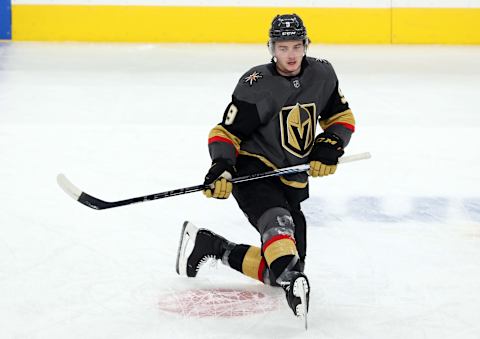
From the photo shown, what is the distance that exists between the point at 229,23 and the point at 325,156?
620cm

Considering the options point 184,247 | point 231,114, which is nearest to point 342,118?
point 231,114

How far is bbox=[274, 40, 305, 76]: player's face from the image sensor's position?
263cm

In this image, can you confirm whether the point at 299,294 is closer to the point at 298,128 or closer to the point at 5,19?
the point at 298,128

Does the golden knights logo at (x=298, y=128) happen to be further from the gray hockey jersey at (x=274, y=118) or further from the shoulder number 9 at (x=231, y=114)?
the shoulder number 9 at (x=231, y=114)

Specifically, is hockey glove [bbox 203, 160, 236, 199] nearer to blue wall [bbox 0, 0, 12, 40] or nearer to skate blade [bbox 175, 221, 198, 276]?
skate blade [bbox 175, 221, 198, 276]

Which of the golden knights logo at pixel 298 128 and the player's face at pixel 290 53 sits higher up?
the player's face at pixel 290 53

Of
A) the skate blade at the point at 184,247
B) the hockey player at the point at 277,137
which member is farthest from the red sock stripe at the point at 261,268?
the skate blade at the point at 184,247

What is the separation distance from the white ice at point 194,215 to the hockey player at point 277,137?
241mm

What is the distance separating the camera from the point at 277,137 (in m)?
2.67

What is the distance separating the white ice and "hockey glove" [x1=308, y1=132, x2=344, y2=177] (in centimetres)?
35

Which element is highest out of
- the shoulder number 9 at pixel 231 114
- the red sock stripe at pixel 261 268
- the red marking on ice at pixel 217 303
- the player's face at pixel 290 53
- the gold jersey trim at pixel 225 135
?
the player's face at pixel 290 53

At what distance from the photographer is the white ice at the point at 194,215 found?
2533 mm

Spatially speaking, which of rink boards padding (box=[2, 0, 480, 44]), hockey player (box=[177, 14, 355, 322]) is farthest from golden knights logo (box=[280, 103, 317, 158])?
rink boards padding (box=[2, 0, 480, 44])

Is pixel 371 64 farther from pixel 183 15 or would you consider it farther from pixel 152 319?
pixel 152 319
